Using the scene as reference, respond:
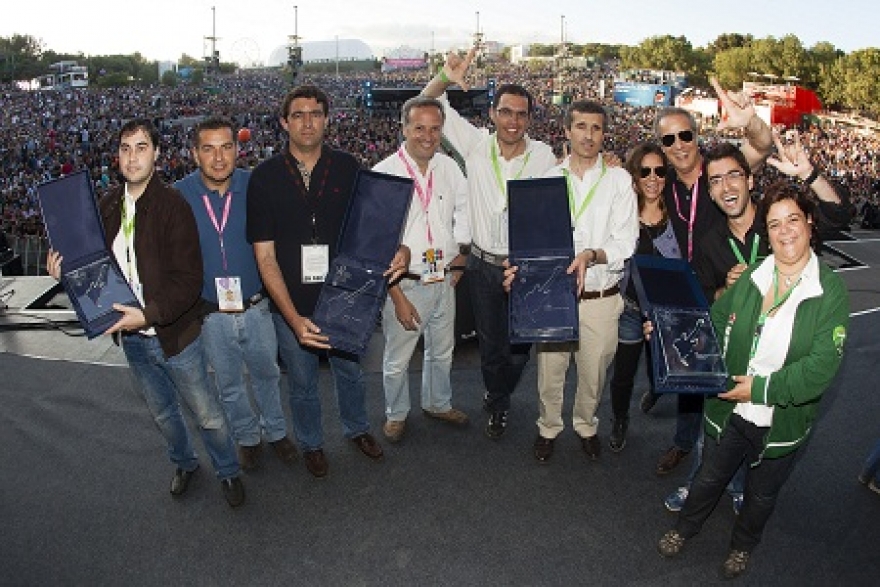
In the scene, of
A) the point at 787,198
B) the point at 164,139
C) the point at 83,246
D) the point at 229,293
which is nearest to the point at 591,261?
the point at 787,198

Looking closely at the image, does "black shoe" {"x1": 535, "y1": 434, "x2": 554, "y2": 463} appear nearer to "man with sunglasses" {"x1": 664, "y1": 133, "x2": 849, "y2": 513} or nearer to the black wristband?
"man with sunglasses" {"x1": 664, "y1": 133, "x2": 849, "y2": 513}

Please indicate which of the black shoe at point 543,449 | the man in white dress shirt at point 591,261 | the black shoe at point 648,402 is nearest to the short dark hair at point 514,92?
the man in white dress shirt at point 591,261

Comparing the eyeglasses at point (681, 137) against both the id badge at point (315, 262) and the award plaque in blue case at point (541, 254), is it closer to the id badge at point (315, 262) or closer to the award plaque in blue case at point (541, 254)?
the award plaque in blue case at point (541, 254)

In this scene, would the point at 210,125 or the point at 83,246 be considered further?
the point at 210,125

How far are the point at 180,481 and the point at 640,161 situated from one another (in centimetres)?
290

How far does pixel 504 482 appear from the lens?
3.54 m

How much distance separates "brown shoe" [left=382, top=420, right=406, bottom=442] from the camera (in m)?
3.95

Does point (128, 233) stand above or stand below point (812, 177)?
below

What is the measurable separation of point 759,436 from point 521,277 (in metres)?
1.23

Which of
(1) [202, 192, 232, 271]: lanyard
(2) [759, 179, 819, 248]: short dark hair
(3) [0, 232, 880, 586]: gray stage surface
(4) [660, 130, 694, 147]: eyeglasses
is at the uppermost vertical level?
(4) [660, 130, 694, 147]: eyeglasses

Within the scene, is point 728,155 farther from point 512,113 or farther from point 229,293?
point 229,293

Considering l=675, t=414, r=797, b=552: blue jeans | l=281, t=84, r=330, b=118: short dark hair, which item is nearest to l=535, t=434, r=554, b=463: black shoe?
l=675, t=414, r=797, b=552: blue jeans

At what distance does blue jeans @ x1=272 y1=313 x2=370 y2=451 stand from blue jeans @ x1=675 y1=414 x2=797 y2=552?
71.3 inches

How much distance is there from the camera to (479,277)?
3807 millimetres
